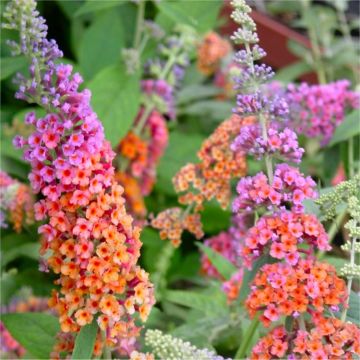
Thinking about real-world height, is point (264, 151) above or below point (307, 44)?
below

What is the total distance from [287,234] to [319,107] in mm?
631

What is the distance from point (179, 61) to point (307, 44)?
2.64ft

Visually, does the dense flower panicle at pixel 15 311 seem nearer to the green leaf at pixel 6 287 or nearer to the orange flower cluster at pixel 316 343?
the green leaf at pixel 6 287

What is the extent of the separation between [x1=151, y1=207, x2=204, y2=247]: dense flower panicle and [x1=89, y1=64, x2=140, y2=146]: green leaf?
11.0 inches

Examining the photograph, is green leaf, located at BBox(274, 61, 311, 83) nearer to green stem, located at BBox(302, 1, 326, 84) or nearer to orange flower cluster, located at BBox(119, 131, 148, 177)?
green stem, located at BBox(302, 1, 326, 84)

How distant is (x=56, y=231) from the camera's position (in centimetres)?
95

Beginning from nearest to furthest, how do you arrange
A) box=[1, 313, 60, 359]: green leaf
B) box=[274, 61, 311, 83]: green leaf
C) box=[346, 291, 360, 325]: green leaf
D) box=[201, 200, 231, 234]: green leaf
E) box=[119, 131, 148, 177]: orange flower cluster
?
box=[346, 291, 360, 325]: green leaf → box=[1, 313, 60, 359]: green leaf → box=[119, 131, 148, 177]: orange flower cluster → box=[201, 200, 231, 234]: green leaf → box=[274, 61, 311, 83]: green leaf

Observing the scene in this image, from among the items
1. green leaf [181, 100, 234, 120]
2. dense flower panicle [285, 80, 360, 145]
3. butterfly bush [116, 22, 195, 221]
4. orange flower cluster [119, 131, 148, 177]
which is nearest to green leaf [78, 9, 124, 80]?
butterfly bush [116, 22, 195, 221]

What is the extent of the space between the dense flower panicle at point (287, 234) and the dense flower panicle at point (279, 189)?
0.05 feet

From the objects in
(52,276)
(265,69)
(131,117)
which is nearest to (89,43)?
(131,117)

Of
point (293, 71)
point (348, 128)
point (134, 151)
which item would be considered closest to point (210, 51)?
point (293, 71)

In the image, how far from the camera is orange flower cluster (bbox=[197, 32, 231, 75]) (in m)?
2.16

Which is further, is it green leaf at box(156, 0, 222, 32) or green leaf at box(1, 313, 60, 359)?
green leaf at box(156, 0, 222, 32)

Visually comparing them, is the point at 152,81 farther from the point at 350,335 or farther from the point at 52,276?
the point at 350,335
